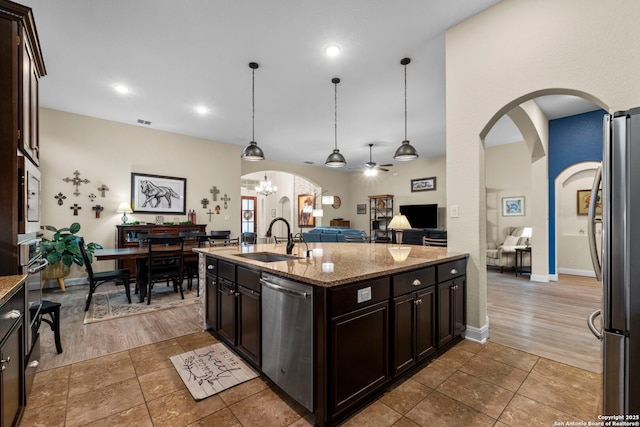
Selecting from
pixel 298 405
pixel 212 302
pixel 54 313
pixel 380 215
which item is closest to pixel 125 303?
pixel 54 313

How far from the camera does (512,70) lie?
8.33ft

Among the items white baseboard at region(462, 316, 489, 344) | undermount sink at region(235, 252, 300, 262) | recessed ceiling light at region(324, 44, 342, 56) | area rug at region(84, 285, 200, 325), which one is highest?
recessed ceiling light at region(324, 44, 342, 56)

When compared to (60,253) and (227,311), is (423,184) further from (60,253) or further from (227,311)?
(60,253)

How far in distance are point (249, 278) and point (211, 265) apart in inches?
Result: 31.2

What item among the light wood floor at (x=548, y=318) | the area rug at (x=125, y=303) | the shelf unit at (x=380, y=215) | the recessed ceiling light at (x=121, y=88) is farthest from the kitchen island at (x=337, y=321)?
the shelf unit at (x=380, y=215)

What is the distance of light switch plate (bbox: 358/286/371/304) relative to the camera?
169cm

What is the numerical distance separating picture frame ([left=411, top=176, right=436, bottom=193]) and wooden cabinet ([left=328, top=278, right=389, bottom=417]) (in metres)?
7.39

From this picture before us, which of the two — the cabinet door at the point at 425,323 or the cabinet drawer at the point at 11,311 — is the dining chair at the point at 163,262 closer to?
the cabinet drawer at the point at 11,311

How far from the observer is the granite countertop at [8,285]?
1294mm

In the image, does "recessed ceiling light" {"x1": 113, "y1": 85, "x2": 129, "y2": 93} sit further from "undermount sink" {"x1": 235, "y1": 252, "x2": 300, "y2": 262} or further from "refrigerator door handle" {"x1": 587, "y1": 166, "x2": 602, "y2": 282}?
"refrigerator door handle" {"x1": 587, "y1": 166, "x2": 602, "y2": 282}

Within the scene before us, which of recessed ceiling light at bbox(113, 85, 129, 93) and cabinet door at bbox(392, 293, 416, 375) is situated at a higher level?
recessed ceiling light at bbox(113, 85, 129, 93)

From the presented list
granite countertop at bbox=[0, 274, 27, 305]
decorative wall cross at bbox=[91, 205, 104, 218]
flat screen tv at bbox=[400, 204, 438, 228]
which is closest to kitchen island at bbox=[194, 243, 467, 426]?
granite countertop at bbox=[0, 274, 27, 305]

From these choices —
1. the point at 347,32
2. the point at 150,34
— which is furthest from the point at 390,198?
the point at 150,34

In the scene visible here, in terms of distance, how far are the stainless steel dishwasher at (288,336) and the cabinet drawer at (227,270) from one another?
492 mm
